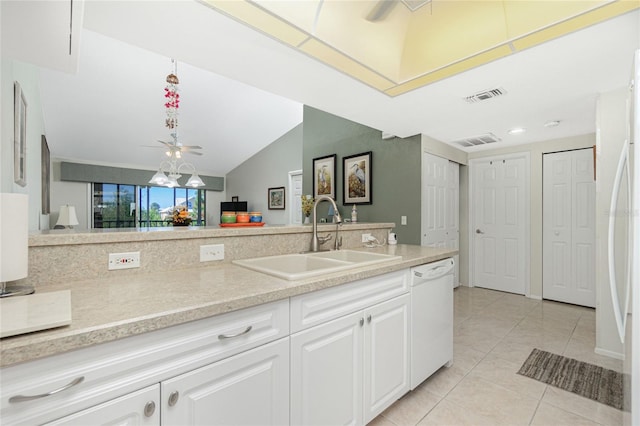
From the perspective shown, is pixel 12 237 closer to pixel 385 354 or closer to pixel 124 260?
pixel 124 260

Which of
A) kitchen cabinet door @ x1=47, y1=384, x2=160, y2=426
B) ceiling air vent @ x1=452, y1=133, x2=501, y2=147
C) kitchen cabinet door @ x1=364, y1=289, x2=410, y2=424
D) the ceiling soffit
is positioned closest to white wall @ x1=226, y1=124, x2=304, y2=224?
ceiling air vent @ x1=452, y1=133, x2=501, y2=147

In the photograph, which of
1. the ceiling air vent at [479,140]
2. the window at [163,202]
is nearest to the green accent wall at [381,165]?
the ceiling air vent at [479,140]

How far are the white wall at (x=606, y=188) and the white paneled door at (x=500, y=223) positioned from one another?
1696 mm

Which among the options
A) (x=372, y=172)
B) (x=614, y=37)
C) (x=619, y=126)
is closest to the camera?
(x=614, y=37)

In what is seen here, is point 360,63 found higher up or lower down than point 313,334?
higher up

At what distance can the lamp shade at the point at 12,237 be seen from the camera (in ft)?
2.83

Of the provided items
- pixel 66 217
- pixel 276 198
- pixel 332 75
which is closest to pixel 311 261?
pixel 332 75

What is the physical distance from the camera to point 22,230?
0.91m

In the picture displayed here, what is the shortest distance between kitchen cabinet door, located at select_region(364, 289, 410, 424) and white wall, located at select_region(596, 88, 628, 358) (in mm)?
1947

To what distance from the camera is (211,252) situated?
156 centimetres

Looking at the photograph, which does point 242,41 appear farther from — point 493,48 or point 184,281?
point 493,48

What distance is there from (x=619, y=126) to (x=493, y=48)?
1518 millimetres

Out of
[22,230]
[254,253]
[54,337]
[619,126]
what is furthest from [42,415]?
[619,126]

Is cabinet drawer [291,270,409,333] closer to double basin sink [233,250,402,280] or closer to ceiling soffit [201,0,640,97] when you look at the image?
double basin sink [233,250,402,280]
